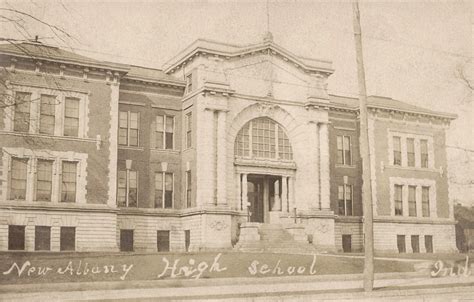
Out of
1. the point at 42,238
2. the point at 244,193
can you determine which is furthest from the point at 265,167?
the point at 42,238

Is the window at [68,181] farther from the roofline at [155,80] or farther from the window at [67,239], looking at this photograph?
the roofline at [155,80]

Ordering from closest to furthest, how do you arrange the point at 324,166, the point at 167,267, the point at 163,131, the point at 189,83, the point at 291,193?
the point at 167,267 → the point at 189,83 → the point at 163,131 → the point at 291,193 → the point at 324,166

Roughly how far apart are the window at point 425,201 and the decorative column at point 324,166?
8669 mm

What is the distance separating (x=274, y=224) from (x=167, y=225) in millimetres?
5589

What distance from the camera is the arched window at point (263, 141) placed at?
94.5 feet

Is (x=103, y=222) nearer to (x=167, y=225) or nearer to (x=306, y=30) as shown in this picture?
(x=167, y=225)

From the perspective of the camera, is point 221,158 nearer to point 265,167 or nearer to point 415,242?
point 265,167

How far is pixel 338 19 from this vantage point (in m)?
17.0

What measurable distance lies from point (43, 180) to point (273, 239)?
1079cm

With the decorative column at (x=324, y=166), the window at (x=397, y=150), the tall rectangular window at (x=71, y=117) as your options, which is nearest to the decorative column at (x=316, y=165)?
the decorative column at (x=324, y=166)

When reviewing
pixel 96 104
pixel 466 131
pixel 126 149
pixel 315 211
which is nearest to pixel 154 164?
pixel 126 149

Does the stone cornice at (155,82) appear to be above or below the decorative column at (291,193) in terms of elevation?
above

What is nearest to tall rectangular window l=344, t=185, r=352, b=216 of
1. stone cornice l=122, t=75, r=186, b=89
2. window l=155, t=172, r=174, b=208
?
window l=155, t=172, r=174, b=208

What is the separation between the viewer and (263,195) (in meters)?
30.7
